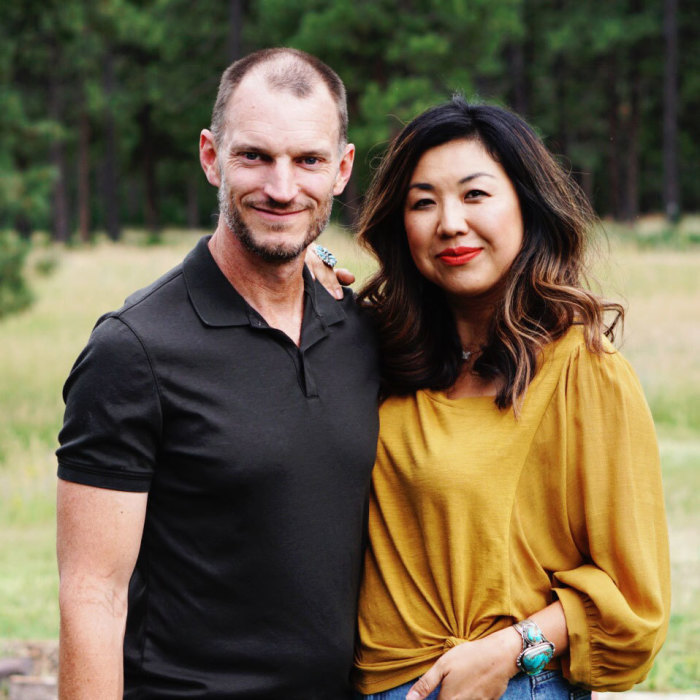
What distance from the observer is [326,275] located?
316 cm

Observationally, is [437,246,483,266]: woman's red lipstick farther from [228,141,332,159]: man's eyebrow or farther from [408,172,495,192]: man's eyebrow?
[228,141,332,159]: man's eyebrow

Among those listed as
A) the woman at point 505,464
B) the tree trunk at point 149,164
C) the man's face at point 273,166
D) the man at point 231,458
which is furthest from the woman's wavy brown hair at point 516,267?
the tree trunk at point 149,164

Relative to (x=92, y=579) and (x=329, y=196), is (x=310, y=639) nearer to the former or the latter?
(x=92, y=579)

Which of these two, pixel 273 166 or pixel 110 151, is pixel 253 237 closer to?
pixel 273 166

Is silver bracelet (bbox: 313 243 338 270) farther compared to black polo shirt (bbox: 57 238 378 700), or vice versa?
silver bracelet (bbox: 313 243 338 270)

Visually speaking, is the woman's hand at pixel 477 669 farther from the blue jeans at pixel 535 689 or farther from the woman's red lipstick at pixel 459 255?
the woman's red lipstick at pixel 459 255

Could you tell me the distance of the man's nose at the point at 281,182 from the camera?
2.59m

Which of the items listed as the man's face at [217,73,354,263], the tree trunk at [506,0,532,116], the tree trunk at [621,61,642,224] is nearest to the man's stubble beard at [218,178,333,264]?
the man's face at [217,73,354,263]

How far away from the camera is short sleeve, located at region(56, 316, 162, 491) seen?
2.38 meters

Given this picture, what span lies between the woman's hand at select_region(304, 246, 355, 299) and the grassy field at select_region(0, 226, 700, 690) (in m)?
0.44

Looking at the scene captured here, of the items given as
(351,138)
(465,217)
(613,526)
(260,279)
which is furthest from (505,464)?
(351,138)

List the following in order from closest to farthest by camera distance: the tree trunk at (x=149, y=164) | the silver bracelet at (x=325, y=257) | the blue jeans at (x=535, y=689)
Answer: the blue jeans at (x=535, y=689)
the silver bracelet at (x=325, y=257)
the tree trunk at (x=149, y=164)

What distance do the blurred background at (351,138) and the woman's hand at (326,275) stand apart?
18.6 inches

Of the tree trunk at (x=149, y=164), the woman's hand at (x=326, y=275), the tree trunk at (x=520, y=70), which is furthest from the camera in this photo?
the tree trunk at (x=149, y=164)
